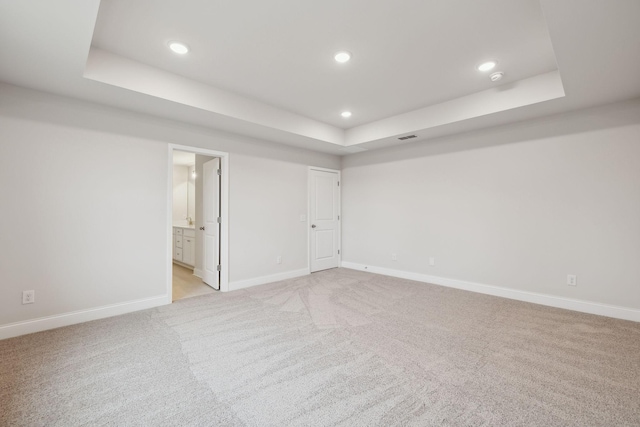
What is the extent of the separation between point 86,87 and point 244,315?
9.55ft

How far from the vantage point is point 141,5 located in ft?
6.64

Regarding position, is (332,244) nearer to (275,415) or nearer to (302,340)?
(302,340)

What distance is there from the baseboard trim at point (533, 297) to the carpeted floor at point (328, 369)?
0.16m

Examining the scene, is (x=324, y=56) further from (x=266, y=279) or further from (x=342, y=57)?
(x=266, y=279)

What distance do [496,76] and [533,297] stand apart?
289cm

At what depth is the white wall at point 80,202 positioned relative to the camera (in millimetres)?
2695

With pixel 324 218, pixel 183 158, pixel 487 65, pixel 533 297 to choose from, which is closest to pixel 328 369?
pixel 533 297

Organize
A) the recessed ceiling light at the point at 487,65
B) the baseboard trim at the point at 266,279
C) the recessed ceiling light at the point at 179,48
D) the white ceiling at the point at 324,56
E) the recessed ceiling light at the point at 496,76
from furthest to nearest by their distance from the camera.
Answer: the baseboard trim at the point at 266,279
the recessed ceiling light at the point at 496,76
the recessed ceiling light at the point at 487,65
the recessed ceiling light at the point at 179,48
the white ceiling at the point at 324,56

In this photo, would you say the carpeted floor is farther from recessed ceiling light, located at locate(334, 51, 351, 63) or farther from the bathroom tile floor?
recessed ceiling light, located at locate(334, 51, 351, 63)

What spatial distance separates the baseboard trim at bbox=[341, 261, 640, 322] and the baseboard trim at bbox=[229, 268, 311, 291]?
5.44 ft

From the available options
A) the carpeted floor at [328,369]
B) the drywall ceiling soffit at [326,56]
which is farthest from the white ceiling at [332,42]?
the carpeted floor at [328,369]

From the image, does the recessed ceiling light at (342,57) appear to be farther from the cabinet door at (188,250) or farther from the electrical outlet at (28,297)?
the cabinet door at (188,250)

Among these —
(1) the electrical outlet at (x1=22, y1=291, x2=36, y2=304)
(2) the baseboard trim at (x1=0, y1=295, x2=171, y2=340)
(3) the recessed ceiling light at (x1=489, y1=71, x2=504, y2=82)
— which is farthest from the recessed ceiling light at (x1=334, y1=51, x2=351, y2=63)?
(1) the electrical outlet at (x1=22, y1=291, x2=36, y2=304)

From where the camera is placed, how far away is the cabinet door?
5.59 metres
